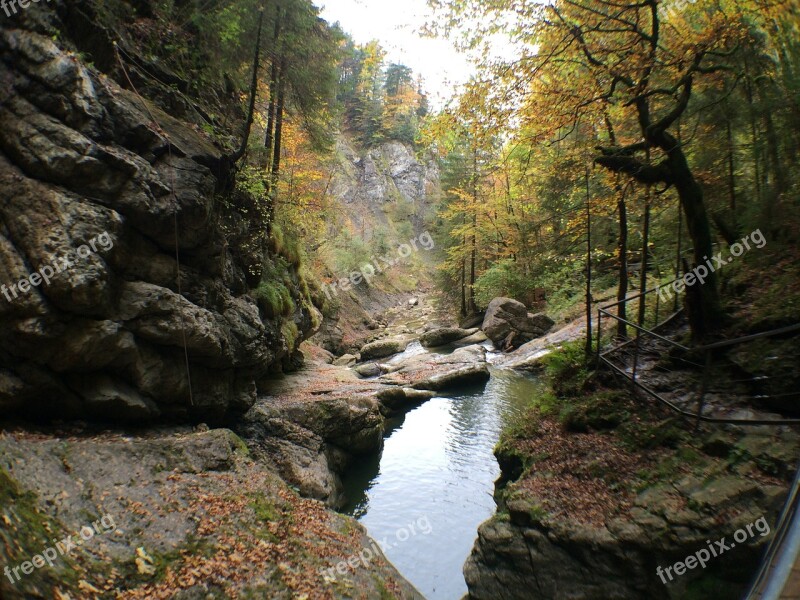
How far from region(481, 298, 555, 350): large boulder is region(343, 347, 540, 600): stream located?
6.26 m

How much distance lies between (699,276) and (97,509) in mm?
9567

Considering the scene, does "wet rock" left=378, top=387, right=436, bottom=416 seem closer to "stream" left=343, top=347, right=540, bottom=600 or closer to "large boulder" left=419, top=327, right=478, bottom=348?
"stream" left=343, top=347, right=540, bottom=600

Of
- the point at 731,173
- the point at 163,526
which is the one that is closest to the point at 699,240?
the point at 731,173

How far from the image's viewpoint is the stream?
25.4 feet

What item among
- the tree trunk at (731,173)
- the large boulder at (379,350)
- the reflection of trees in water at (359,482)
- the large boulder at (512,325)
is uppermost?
the tree trunk at (731,173)

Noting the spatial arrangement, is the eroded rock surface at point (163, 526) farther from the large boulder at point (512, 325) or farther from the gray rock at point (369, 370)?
the large boulder at point (512, 325)

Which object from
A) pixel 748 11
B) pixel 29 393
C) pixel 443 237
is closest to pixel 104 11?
pixel 29 393

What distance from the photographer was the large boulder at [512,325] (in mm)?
21328

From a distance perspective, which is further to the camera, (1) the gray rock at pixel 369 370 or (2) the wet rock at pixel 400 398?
(1) the gray rock at pixel 369 370

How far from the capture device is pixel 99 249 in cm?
618

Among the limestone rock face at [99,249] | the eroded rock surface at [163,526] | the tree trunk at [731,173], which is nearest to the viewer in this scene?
the eroded rock surface at [163,526]

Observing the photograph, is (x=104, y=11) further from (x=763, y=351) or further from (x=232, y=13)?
(x=763, y=351)

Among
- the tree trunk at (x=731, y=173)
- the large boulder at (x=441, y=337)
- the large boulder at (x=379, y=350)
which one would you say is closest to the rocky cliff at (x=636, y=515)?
the tree trunk at (x=731, y=173)

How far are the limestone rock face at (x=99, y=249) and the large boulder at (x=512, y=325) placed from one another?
1579 centimetres
